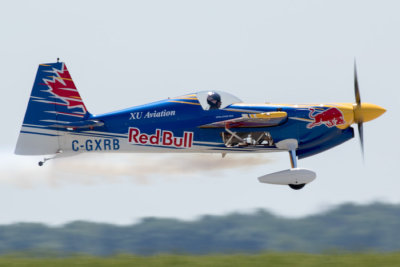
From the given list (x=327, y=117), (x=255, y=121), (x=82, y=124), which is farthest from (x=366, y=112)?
(x=82, y=124)

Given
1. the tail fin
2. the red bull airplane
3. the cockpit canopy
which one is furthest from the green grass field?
the cockpit canopy

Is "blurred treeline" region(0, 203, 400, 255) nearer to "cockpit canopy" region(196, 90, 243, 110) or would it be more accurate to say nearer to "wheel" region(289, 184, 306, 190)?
"wheel" region(289, 184, 306, 190)

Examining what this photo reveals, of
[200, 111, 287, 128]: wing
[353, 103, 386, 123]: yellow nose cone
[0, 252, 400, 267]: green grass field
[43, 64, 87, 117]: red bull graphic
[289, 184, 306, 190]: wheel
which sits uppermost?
[43, 64, 87, 117]: red bull graphic

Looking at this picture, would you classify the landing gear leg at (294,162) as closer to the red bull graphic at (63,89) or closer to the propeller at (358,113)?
the propeller at (358,113)

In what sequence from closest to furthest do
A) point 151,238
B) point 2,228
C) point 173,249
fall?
point 173,249 < point 151,238 < point 2,228

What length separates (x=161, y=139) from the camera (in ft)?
77.3

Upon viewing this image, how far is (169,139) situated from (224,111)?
1.73 metres

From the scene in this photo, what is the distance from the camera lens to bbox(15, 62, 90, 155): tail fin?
23531 millimetres

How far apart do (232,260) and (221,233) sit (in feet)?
144

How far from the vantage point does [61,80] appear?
23766 millimetres

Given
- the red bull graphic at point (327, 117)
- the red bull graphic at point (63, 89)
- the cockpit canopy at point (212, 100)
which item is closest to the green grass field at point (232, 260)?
the red bull graphic at point (327, 117)

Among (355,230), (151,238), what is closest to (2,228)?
(151,238)

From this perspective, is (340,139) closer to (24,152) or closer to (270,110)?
(270,110)

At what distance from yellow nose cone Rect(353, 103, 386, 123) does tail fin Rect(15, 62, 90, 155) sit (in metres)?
7.63
